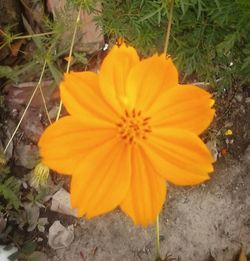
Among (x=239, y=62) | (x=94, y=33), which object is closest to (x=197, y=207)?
(x=239, y=62)

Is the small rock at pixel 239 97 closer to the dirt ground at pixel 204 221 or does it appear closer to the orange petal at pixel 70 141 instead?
the dirt ground at pixel 204 221

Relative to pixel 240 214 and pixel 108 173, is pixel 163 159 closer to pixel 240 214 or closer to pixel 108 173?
pixel 108 173

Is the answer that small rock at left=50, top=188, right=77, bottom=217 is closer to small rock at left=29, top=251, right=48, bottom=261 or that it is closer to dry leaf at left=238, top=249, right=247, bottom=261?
small rock at left=29, top=251, right=48, bottom=261

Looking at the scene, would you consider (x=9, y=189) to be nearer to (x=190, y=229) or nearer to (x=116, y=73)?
(x=190, y=229)

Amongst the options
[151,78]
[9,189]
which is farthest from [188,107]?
[9,189]

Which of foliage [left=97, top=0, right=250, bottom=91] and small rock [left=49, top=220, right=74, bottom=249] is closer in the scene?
foliage [left=97, top=0, right=250, bottom=91]

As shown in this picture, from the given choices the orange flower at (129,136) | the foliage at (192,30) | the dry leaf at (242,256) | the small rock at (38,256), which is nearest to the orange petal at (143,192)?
the orange flower at (129,136)

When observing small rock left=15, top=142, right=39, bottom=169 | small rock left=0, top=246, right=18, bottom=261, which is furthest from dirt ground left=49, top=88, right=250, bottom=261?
small rock left=15, top=142, right=39, bottom=169
